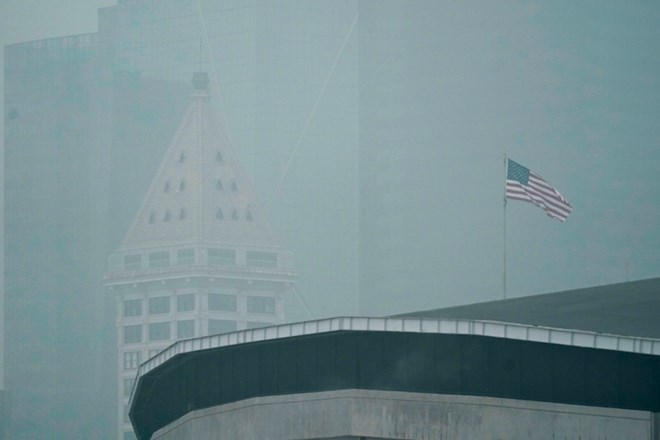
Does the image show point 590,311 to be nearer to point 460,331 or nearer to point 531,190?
point 460,331

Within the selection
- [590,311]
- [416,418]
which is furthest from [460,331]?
[590,311]

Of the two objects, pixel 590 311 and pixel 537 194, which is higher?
pixel 537 194

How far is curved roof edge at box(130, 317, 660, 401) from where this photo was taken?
54.7 m

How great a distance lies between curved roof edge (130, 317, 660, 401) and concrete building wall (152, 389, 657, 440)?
276 centimetres

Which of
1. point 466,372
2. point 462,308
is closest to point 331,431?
point 466,372

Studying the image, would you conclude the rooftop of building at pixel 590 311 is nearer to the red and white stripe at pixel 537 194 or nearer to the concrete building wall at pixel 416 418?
the concrete building wall at pixel 416 418

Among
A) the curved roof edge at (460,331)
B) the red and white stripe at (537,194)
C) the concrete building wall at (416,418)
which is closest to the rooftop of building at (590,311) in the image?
the concrete building wall at (416,418)

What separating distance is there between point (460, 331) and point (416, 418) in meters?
4.71

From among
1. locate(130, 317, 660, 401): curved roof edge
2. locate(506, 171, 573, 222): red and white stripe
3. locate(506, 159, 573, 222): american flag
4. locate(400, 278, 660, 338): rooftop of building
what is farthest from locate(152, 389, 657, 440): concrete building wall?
locate(506, 159, 573, 222): american flag

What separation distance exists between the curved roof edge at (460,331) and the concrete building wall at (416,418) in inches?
109

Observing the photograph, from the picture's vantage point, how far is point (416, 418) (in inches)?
2371

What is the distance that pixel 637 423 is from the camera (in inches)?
2206

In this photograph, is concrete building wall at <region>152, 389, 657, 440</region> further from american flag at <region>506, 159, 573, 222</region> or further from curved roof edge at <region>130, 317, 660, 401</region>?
american flag at <region>506, 159, 573, 222</region>

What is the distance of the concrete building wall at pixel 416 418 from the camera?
56812 mm
